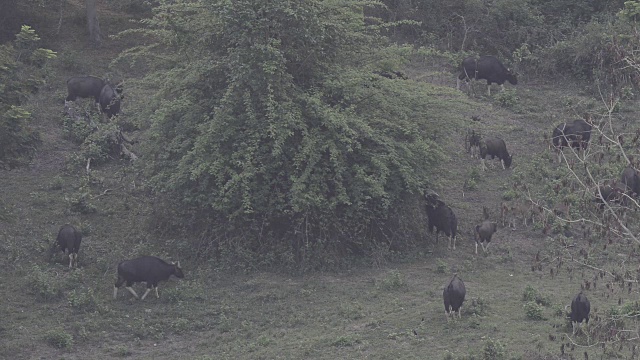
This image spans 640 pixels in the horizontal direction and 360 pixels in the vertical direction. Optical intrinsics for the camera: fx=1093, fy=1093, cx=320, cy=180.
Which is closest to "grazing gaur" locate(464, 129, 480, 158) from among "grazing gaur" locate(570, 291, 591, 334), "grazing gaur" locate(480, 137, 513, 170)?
"grazing gaur" locate(480, 137, 513, 170)

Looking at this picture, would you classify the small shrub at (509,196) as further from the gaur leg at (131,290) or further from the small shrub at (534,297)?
the gaur leg at (131,290)

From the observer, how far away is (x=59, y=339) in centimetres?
1594

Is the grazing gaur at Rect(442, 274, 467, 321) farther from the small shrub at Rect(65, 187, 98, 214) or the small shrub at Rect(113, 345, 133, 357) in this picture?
the small shrub at Rect(65, 187, 98, 214)

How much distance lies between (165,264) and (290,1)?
5259mm

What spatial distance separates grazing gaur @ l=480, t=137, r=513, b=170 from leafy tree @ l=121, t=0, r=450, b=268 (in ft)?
9.35

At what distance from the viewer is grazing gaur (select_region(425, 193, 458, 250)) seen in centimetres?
1953

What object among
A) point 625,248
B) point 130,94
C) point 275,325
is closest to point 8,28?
point 130,94

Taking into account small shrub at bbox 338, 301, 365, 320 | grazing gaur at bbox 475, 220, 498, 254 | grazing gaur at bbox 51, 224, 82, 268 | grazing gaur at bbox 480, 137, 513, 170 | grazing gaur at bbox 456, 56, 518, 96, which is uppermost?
grazing gaur at bbox 456, 56, 518, 96

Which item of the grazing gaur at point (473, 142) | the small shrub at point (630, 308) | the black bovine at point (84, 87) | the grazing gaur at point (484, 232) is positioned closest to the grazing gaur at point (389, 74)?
the grazing gaur at point (473, 142)

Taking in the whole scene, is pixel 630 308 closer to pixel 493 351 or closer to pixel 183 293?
pixel 493 351

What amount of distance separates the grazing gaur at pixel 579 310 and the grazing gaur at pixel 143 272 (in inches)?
257

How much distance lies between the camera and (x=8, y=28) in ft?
90.9

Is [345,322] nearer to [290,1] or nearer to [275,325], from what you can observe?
[275,325]

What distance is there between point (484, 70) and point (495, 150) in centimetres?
430
